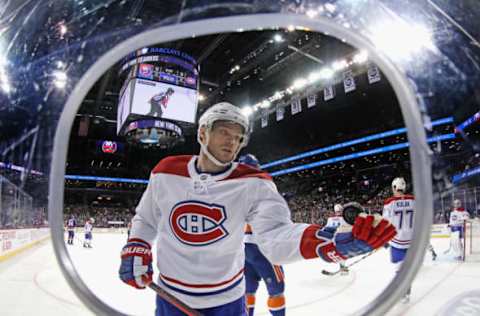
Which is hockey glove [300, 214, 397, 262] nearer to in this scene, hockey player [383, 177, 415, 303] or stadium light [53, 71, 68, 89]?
hockey player [383, 177, 415, 303]

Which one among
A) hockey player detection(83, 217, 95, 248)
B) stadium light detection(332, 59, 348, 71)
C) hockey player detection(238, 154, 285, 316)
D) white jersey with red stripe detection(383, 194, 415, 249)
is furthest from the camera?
hockey player detection(238, 154, 285, 316)

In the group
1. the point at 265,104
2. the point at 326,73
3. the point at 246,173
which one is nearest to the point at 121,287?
the point at 246,173

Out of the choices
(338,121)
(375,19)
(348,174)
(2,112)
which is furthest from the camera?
(348,174)

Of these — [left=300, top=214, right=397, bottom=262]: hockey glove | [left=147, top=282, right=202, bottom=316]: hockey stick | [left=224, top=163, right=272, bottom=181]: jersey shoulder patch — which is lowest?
[left=147, top=282, right=202, bottom=316]: hockey stick

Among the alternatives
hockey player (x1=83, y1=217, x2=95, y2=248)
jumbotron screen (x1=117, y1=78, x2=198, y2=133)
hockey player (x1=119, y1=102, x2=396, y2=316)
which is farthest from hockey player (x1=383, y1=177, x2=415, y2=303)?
hockey player (x1=83, y1=217, x2=95, y2=248)

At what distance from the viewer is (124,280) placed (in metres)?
0.66

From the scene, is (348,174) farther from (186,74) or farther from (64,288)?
(64,288)

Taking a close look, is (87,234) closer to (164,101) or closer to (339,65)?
Answer: (164,101)

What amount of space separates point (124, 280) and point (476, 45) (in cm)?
85

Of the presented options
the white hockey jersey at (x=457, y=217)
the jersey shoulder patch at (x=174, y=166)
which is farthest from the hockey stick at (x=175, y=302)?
the white hockey jersey at (x=457, y=217)

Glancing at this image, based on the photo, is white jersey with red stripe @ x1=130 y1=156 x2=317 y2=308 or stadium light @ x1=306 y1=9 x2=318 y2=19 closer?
stadium light @ x1=306 y1=9 x2=318 y2=19

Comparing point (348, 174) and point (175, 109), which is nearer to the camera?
point (175, 109)

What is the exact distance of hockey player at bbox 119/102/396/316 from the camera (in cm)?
62

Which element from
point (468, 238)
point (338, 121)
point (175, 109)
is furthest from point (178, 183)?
point (468, 238)
